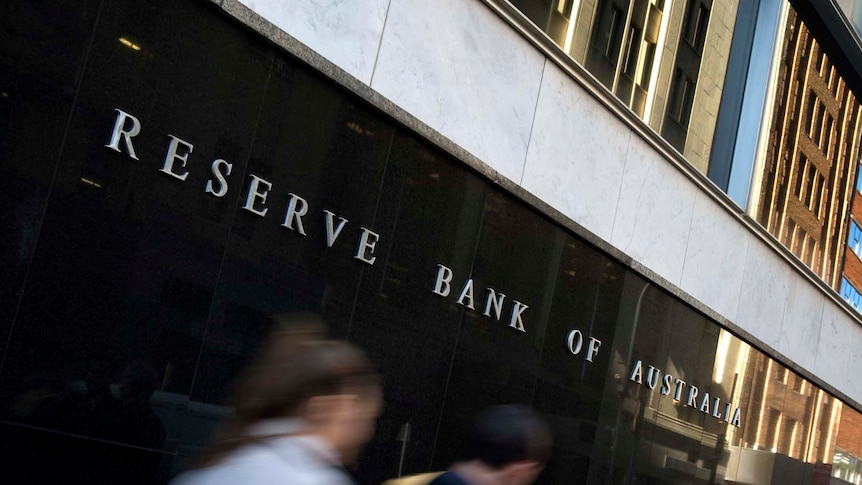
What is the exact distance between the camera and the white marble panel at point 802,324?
15.9 metres

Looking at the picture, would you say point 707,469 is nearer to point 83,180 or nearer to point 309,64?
point 309,64

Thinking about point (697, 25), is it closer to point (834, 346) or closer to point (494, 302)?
point (494, 302)

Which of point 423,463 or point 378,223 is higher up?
point 378,223

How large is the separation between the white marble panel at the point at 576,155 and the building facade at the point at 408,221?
33 millimetres

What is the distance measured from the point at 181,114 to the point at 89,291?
4.10 ft

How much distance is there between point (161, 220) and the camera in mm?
6398

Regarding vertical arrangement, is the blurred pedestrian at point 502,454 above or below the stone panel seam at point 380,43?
below

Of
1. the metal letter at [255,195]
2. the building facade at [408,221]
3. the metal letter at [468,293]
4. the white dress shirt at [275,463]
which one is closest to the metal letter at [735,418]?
the building facade at [408,221]

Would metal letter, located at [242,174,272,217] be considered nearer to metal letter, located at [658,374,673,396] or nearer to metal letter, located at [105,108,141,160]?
metal letter, located at [105,108,141,160]

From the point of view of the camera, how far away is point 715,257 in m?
13.4

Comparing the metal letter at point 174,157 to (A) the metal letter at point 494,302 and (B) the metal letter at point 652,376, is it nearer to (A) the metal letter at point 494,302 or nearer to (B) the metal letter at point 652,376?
(A) the metal letter at point 494,302

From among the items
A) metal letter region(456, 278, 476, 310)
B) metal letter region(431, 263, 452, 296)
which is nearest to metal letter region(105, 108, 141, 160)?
metal letter region(431, 263, 452, 296)

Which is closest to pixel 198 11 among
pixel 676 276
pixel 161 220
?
pixel 161 220

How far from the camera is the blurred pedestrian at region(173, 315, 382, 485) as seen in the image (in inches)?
91.0
